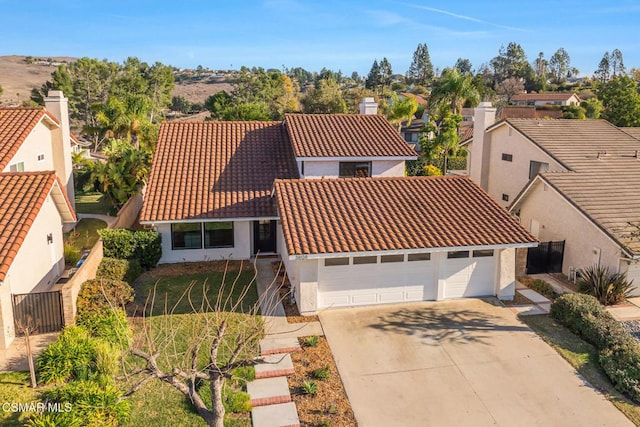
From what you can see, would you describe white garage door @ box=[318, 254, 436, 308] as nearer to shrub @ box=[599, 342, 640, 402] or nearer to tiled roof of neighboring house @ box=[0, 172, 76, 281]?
shrub @ box=[599, 342, 640, 402]

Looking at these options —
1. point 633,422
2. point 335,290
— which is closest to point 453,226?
point 335,290

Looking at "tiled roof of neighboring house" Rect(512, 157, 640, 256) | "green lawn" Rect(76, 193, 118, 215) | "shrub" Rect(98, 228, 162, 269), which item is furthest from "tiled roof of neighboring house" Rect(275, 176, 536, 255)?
"green lawn" Rect(76, 193, 118, 215)

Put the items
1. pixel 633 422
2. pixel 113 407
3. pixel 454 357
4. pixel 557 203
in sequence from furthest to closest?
pixel 557 203 < pixel 454 357 < pixel 633 422 < pixel 113 407

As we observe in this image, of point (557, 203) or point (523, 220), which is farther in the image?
point (523, 220)

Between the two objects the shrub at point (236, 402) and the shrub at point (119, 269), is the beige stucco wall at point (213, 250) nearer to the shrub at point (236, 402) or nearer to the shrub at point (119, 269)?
the shrub at point (119, 269)

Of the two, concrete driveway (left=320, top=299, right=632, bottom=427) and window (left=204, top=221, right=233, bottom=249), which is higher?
window (left=204, top=221, right=233, bottom=249)

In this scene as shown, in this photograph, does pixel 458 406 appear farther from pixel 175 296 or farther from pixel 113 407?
pixel 175 296

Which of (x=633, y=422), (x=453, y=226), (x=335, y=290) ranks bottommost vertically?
(x=633, y=422)

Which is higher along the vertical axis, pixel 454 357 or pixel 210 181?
pixel 210 181

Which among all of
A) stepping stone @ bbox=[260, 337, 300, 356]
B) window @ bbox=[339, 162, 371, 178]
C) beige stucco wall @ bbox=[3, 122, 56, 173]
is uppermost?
beige stucco wall @ bbox=[3, 122, 56, 173]
